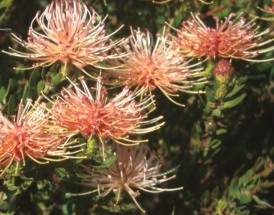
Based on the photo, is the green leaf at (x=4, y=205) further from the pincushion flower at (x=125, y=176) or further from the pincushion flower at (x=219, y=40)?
the pincushion flower at (x=219, y=40)

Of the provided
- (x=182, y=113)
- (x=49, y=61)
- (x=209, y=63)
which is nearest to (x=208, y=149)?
(x=182, y=113)

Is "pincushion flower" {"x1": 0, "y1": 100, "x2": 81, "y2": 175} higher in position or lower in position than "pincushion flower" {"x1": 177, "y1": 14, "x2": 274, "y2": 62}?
lower

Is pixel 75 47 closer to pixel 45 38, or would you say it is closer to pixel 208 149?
pixel 45 38

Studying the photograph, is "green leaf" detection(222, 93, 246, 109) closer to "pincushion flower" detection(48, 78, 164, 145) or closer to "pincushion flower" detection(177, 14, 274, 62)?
"pincushion flower" detection(177, 14, 274, 62)

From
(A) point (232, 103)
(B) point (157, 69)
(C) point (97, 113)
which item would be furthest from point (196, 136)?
(C) point (97, 113)

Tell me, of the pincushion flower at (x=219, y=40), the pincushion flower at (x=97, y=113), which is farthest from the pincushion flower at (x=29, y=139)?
the pincushion flower at (x=219, y=40)

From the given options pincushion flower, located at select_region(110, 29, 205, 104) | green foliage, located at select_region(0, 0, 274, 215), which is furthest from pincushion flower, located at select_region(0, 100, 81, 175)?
Result: pincushion flower, located at select_region(110, 29, 205, 104)
